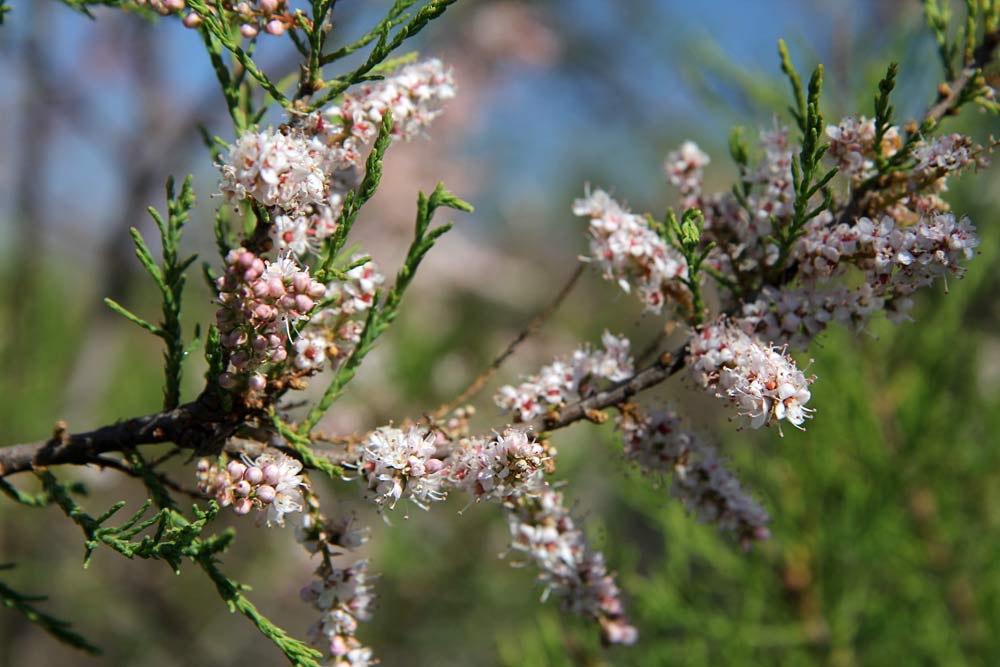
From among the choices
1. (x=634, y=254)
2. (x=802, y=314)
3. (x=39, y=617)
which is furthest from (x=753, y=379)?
(x=39, y=617)

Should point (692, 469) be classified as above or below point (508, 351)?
below

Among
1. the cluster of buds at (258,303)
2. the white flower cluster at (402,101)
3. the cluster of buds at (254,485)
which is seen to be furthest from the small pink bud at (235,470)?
the white flower cluster at (402,101)

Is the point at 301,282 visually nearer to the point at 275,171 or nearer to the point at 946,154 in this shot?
the point at 275,171

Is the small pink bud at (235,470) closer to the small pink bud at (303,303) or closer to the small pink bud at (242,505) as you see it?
the small pink bud at (242,505)

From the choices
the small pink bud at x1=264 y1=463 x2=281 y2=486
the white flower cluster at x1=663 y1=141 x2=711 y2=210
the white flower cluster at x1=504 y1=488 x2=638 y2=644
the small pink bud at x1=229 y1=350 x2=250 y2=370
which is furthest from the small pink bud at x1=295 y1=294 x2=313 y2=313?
the white flower cluster at x1=663 y1=141 x2=711 y2=210

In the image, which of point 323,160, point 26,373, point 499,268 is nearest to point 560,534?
point 323,160

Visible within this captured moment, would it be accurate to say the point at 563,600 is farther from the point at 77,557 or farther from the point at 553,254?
the point at 553,254

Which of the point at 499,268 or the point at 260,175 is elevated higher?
the point at 499,268
